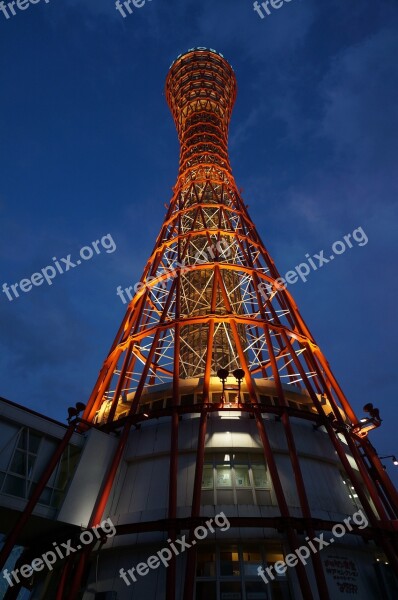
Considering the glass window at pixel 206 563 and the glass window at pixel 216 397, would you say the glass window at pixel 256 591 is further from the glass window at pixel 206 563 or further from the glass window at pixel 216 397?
the glass window at pixel 216 397

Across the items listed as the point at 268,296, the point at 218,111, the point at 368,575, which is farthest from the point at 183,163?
the point at 368,575

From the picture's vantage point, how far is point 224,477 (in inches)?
684

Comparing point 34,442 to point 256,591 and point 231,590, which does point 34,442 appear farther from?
point 256,591

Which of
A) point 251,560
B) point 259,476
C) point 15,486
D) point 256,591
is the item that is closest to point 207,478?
point 259,476

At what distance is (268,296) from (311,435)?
10340mm

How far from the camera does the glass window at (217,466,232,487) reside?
56.2 feet

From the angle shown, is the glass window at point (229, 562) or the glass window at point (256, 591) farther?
the glass window at point (229, 562)

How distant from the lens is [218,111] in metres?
44.4

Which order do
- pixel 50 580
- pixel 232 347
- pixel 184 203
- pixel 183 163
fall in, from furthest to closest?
pixel 183 163, pixel 184 203, pixel 232 347, pixel 50 580

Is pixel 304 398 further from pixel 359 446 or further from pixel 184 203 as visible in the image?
pixel 184 203

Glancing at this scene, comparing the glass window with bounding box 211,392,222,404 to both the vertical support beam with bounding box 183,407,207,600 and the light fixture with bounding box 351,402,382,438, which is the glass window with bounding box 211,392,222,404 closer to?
the vertical support beam with bounding box 183,407,207,600

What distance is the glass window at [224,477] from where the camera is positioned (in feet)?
56.2

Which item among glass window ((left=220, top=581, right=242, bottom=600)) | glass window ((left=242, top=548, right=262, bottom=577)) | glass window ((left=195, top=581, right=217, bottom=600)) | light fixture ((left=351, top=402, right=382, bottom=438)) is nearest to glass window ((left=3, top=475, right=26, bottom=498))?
glass window ((left=195, top=581, right=217, bottom=600))

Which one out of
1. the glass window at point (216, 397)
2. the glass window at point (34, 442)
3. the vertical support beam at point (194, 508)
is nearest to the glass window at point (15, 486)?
the glass window at point (34, 442)
